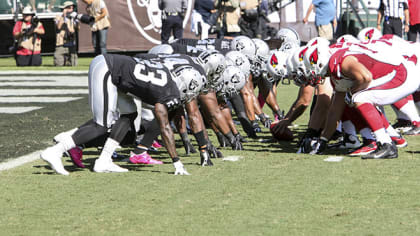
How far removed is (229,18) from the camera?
17.5m

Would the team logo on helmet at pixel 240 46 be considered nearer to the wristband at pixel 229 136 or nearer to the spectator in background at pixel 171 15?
the wristband at pixel 229 136

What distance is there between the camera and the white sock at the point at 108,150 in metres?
7.48

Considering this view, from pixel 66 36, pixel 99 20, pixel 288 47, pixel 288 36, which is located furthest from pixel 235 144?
pixel 66 36

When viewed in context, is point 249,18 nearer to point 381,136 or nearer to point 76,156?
point 381,136

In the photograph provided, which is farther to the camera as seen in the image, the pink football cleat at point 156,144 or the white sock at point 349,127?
the pink football cleat at point 156,144

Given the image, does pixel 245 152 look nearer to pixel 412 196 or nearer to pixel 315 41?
pixel 315 41

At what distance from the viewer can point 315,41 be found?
27.6ft

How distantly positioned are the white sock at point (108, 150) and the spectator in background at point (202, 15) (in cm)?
1200

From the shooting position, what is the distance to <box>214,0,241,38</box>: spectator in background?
1745 cm

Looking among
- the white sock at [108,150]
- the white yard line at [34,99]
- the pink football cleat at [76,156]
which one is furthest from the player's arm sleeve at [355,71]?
the white yard line at [34,99]

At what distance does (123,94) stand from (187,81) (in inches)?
25.6

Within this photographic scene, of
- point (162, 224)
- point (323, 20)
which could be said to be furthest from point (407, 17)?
point (162, 224)

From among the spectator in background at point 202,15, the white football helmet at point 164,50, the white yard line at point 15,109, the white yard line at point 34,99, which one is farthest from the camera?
the spectator in background at point 202,15

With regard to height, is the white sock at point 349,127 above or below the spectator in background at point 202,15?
below
